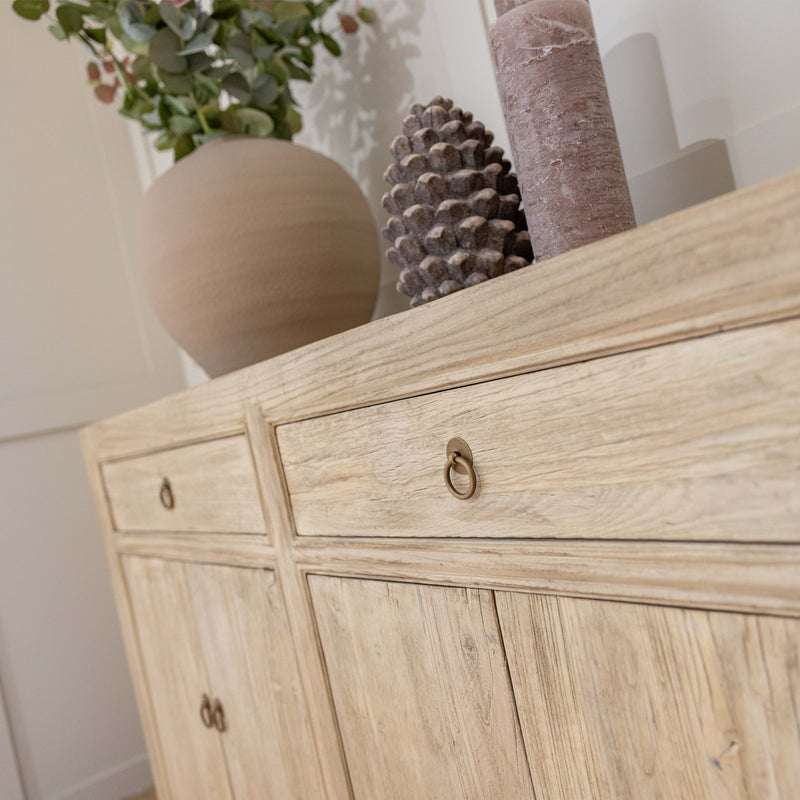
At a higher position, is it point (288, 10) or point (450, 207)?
point (288, 10)

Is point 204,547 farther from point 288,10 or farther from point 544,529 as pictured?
point 288,10

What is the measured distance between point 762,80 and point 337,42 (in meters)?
Result: 0.73

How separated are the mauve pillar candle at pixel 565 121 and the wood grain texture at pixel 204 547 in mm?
475

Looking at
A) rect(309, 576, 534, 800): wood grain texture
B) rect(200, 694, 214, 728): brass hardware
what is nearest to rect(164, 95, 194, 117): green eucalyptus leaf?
rect(309, 576, 534, 800): wood grain texture

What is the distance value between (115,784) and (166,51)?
1571mm

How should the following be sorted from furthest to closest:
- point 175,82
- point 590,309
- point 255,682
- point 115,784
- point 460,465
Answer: point 115,784
point 175,82
point 255,682
point 460,465
point 590,309

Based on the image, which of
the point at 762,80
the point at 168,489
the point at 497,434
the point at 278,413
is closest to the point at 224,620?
the point at 168,489

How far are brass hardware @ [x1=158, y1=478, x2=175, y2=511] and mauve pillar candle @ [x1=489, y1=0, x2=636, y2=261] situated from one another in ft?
2.07

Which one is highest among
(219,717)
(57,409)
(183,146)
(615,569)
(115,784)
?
(183,146)

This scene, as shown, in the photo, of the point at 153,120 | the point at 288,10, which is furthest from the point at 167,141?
the point at 288,10

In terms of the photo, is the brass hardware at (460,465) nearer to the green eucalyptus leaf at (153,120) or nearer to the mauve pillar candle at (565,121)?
the mauve pillar candle at (565,121)

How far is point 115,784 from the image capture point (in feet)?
5.72

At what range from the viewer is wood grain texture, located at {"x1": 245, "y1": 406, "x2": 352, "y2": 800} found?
0.79 m

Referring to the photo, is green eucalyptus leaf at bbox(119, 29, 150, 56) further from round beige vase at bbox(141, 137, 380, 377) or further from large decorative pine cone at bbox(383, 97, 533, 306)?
large decorative pine cone at bbox(383, 97, 533, 306)
